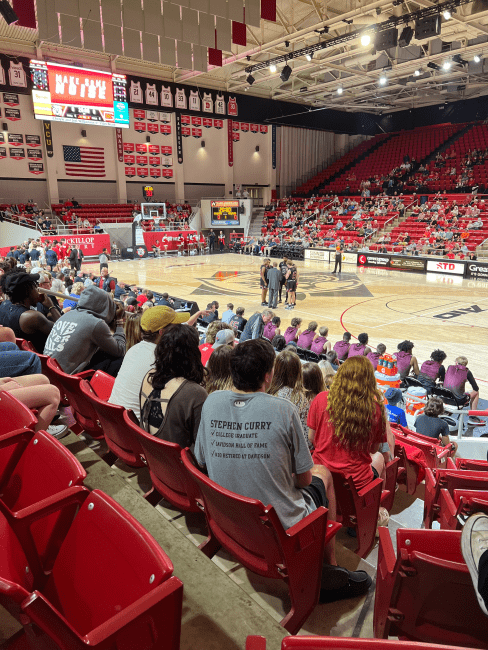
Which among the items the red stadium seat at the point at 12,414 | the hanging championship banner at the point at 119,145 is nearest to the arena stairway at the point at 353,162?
the hanging championship banner at the point at 119,145

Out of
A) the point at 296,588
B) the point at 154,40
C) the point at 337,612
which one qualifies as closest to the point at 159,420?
the point at 296,588

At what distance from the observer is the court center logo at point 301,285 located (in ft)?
49.0

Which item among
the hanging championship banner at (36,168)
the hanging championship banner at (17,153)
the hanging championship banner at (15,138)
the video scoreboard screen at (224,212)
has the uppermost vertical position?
the hanging championship banner at (15,138)

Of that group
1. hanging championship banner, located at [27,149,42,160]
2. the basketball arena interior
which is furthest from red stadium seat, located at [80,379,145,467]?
hanging championship banner, located at [27,149,42,160]

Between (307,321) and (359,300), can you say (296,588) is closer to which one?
(307,321)

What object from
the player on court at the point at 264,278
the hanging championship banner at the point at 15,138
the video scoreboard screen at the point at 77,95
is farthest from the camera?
the hanging championship banner at the point at 15,138

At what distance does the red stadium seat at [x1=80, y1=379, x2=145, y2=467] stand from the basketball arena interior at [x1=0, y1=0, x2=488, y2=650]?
20mm

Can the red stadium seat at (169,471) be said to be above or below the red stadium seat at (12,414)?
below

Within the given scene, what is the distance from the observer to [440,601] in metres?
1.33

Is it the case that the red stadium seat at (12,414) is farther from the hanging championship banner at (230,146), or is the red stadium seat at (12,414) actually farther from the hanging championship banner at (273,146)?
the hanging championship banner at (273,146)

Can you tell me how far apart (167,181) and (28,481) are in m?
28.7

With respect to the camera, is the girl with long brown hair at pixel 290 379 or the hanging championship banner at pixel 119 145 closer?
the girl with long brown hair at pixel 290 379

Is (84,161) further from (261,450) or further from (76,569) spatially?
(76,569)

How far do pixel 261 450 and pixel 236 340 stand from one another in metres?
5.05
